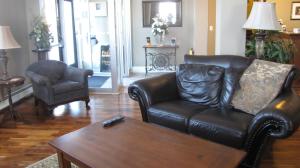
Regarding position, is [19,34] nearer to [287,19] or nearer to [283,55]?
[283,55]

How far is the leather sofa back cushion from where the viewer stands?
3.07 metres

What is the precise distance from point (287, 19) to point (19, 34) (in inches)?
273

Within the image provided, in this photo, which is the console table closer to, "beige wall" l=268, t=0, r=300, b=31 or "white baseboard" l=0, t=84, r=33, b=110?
"white baseboard" l=0, t=84, r=33, b=110

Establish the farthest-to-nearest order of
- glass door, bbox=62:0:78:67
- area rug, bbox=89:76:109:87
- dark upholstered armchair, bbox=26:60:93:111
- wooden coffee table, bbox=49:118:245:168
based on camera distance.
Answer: glass door, bbox=62:0:78:67 < area rug, bbox=89:76:109:87 < dark upholstered armchair, bbox=26:60:93:111 < wooden coffee table, bbox=49:118:245:168

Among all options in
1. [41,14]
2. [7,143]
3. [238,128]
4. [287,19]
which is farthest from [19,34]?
[287,19]

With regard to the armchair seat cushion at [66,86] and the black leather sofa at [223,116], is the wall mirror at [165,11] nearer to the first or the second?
the armchair seat cushion at [66,86]

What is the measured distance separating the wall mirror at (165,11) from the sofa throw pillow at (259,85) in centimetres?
414

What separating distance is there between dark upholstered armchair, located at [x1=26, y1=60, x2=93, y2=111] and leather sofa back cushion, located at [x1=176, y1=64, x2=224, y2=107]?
167 cm

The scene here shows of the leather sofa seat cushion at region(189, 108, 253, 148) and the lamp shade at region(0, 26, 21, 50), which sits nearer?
the leather sofa seat cushion at region(189, 108, 253, 148)

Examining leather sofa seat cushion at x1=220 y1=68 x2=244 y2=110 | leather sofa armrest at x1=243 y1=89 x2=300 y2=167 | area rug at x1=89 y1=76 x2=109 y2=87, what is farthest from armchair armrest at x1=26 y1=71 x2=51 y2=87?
leather sofa armrest at x1=243 y1=89 x2=300 y2=167

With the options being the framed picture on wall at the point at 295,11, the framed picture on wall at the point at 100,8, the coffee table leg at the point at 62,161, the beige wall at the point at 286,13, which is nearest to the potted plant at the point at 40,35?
the framed picture on wall at the point at 100,8

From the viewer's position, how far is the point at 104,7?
4.93 m

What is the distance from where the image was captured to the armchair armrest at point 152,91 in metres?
3.06

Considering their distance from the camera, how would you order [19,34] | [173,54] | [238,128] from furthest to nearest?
1. [173,54]
2. [19,34]
3. [238,128]
